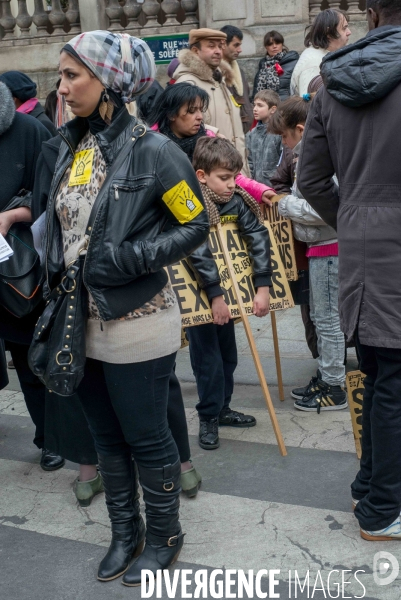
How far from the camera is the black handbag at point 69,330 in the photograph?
287 centimetres

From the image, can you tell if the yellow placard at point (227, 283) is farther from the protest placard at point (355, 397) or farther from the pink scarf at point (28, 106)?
the pink scarf at point (28, 106)

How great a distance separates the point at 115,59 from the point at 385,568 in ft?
7.04

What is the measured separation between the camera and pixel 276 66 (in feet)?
31.4

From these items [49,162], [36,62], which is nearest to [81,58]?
[49,162]

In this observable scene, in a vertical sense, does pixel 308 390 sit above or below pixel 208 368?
below

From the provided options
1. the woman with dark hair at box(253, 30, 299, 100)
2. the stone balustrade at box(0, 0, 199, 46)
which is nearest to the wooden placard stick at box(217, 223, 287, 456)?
the woman with dark hair at box(253, 30, 299, 100)

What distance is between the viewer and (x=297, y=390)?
498cm

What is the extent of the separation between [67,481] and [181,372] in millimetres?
1715

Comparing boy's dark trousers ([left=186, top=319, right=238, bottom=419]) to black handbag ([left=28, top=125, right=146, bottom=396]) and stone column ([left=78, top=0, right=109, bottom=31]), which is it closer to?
black handbag ([left=28, top=125, right=146, bottom=396])

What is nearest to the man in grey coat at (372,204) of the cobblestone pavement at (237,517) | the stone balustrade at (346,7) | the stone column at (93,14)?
the cobblestone pavement at (237,517)

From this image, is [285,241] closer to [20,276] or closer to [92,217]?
[20,276]

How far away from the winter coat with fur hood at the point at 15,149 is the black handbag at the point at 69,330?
1.10 metres

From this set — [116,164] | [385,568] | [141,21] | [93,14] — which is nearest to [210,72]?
[116,164]

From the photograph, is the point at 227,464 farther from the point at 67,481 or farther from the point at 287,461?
the point at 67,481
